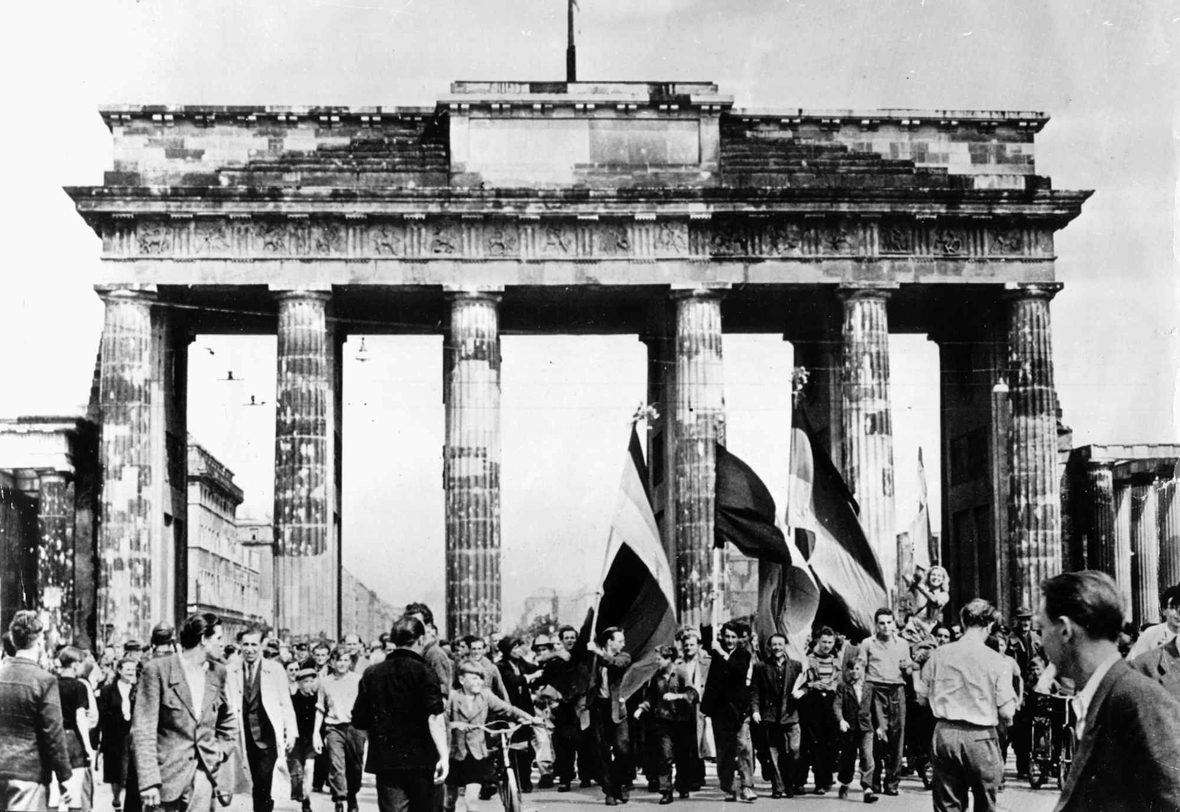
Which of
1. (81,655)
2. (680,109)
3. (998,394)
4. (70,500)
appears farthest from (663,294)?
(81,655)

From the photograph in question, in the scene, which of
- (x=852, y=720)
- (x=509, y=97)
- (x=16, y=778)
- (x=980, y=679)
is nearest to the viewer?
(x=16, y=778)

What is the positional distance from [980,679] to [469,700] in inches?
208

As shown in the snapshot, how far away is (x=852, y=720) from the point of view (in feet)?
69.1

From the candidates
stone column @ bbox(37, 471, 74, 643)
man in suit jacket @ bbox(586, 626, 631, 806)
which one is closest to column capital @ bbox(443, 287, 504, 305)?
stone column @ bbox(37, 471, 74, 643)

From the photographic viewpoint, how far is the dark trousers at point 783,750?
21.6m

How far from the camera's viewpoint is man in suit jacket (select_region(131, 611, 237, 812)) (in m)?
12.5

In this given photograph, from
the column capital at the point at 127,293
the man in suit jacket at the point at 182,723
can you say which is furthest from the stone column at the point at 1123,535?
the man in suit jacket at the point at 182,723

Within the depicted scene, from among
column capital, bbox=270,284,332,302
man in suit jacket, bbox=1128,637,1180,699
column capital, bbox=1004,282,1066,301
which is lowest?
man in suit jacket, bbox=1128,637,1180,699

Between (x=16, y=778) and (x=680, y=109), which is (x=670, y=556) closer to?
(x=680, y=109)

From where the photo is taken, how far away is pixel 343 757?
18844mm

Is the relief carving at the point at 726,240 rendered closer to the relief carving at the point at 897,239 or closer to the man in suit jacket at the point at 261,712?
the relief carving at the point at 897,239

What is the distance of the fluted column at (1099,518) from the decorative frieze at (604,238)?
10713 mm

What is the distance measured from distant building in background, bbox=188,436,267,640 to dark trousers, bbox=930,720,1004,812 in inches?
2560

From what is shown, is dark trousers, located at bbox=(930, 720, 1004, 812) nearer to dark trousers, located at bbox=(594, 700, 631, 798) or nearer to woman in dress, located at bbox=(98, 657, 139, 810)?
dark trousers, located at bbox=(594, 700, 631, 798)
